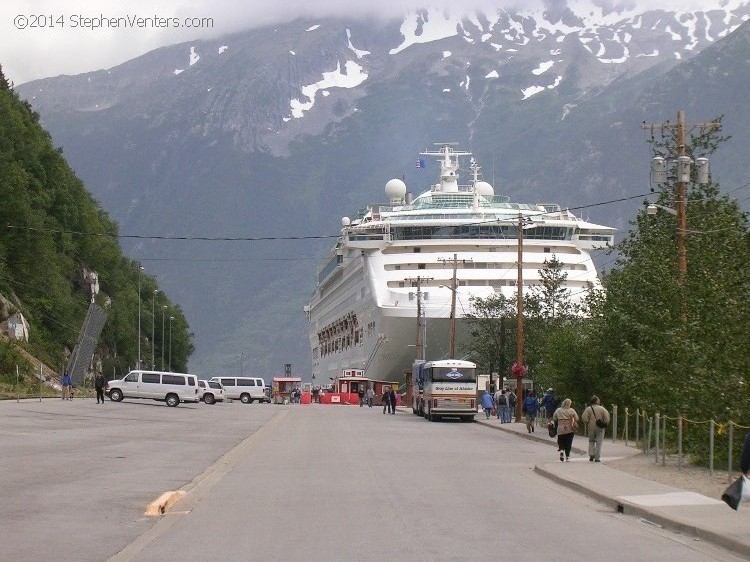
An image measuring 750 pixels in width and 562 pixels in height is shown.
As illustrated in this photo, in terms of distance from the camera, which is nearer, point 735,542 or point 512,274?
point 735,542

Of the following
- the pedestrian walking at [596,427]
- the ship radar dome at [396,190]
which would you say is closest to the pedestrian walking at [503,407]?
the pedestrian walking at [596,427]

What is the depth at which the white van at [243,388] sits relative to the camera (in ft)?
304

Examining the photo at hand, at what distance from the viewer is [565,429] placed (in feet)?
88.7

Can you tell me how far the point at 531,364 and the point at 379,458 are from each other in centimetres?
3324

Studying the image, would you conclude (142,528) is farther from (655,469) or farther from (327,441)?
(327,441)

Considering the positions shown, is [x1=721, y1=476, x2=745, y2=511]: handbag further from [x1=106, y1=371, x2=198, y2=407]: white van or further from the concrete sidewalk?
[x1=106, y1=371, x2=198, y2=407]: white van

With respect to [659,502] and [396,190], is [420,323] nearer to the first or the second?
[396,190]

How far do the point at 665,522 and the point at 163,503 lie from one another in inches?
248

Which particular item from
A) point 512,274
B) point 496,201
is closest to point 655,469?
point 512,274

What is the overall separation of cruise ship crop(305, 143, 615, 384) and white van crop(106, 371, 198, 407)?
17006 mm

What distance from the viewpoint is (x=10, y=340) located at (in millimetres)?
67562

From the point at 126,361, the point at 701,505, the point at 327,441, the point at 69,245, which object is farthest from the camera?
the point at 126,361

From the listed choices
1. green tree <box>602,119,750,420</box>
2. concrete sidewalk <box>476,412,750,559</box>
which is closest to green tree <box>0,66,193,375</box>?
green tree <box>602,119,750,420</box>

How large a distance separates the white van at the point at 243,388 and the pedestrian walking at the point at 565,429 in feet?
217
